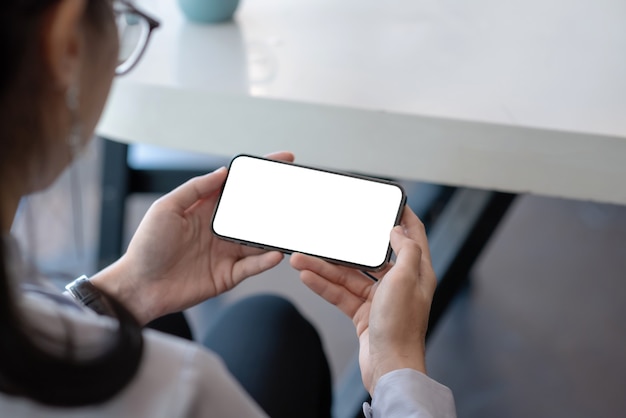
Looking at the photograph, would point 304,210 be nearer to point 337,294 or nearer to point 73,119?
point 337,294

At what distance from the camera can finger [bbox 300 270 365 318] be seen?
0.63 metres

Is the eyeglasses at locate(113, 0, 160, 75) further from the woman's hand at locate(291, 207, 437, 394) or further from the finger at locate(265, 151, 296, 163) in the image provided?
the woman's hand at locate(291, 207, 437, 394)

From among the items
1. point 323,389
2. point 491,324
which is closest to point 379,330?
point 323,389

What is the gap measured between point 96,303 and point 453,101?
1.19ft

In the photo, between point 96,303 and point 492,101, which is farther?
point 492,101

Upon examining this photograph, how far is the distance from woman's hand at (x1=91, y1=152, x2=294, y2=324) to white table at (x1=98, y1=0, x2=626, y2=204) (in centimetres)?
9

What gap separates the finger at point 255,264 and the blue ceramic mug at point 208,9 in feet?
0.98

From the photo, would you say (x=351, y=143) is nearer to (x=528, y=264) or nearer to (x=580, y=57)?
(x=580, y=57)

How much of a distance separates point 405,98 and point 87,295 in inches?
13.1

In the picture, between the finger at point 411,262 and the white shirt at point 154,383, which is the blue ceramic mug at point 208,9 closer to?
the finger at point 411,262

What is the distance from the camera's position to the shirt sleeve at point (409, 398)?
491 millimetres

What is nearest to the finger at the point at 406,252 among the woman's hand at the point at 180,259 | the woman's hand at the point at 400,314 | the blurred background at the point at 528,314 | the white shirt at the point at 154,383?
the woman's hand at the point at 400,314

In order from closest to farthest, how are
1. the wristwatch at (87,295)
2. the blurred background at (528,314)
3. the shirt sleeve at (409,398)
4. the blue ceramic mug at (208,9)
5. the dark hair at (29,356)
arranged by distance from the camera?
the dark hair at (29,356)
the shirt sleeve at (409,398)
the wristwatch at (87,295)
the blue ceramic mug at (208,9)
the blurred background at (528,314)

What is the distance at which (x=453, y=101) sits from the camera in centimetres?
70
